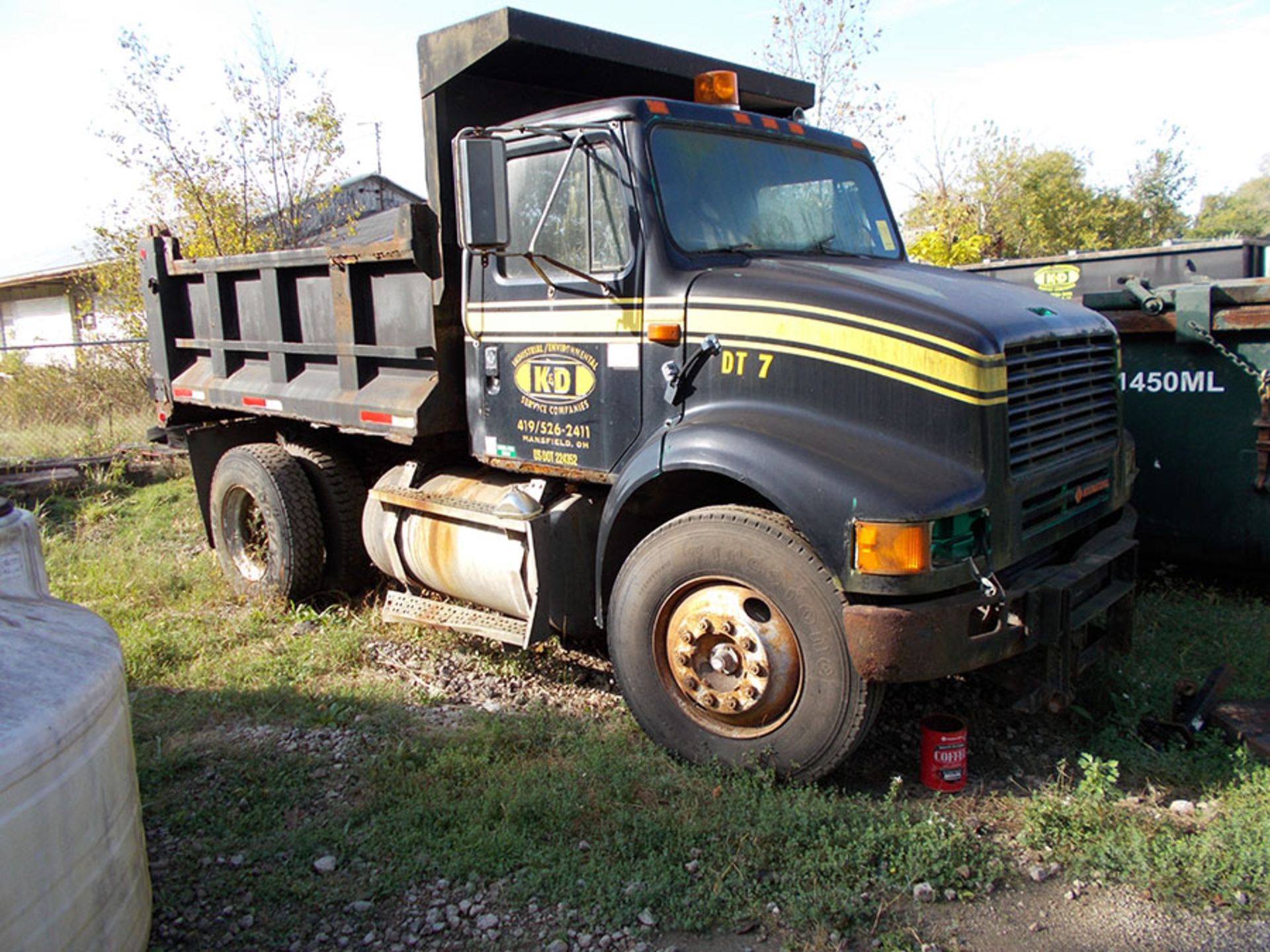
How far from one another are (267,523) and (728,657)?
354 centimetres

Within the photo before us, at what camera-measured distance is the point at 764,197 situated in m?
4.50

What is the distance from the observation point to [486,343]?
4.84 meters

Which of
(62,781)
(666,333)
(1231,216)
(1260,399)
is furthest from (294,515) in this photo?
(1231,216)

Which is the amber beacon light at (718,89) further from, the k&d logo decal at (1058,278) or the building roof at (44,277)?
the building roof at (44,277)

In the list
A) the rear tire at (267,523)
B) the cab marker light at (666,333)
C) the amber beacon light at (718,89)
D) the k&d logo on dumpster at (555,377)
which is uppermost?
the amber beacon light at (718,89)

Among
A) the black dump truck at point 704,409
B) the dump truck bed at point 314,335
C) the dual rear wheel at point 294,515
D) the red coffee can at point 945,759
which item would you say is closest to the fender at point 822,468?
the black dump truck at point 704,409

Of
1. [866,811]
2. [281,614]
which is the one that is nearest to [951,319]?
[866,811]

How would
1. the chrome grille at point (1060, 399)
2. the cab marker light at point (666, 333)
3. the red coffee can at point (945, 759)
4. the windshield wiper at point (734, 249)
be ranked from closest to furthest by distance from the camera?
the chrome grille at point (1060, 399) → the red coffee can at point (945, 759) → the cab marker light at point (666, 333) → the windshield wiper at point (734, 249)

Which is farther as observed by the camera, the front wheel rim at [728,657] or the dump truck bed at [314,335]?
the dump truck bed at [314,335]

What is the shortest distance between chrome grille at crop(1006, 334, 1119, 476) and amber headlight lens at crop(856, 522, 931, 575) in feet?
1.72

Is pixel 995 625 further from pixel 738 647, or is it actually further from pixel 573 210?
pixel 573 210

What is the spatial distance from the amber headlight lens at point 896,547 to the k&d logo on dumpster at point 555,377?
156 centimetres

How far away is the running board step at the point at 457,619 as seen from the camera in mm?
4762

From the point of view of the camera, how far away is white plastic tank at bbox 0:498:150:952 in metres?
2.27
